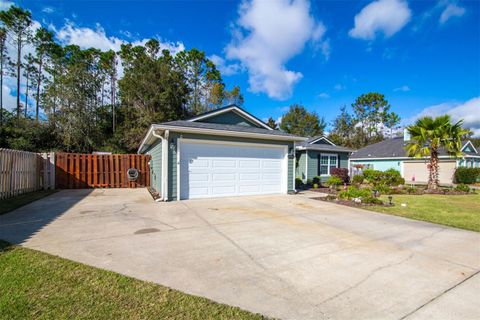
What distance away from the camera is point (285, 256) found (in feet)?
12.2

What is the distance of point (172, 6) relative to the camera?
31.4ft

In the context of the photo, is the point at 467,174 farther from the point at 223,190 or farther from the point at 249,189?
the point at 223,190

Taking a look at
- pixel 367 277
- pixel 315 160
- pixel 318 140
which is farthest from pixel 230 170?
pixel 318 140

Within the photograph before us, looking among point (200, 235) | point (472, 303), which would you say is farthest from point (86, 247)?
point (472, 303)

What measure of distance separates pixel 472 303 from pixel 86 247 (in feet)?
17.3

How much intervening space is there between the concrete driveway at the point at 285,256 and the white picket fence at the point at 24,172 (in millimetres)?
2700

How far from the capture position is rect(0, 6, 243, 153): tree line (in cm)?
1920

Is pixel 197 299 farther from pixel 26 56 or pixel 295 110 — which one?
pixel 295 110

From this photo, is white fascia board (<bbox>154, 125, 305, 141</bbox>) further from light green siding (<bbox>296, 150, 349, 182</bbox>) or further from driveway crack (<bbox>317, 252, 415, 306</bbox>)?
driveway crack (<bbox>317, 252, 415, 306</bbox>)

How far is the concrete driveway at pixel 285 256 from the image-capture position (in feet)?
8.21

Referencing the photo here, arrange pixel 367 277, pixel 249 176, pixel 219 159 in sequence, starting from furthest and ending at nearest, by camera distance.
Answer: pixel 249 176 → pixel 219 159 → pixel 367 277

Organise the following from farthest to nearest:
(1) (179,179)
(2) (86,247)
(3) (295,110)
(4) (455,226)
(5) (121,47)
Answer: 1. (3) (295,110)
2. (5) (121,47)
3. (1) (179,179)
4. (4) (455,226)
5. (2) (86,247)

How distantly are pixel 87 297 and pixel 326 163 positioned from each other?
15.6 metres

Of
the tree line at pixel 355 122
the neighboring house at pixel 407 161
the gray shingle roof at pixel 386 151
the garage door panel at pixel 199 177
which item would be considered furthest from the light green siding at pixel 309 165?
the tree line at pixel 355 122
